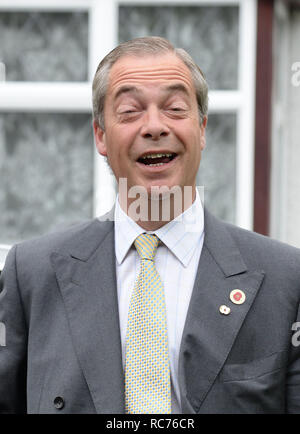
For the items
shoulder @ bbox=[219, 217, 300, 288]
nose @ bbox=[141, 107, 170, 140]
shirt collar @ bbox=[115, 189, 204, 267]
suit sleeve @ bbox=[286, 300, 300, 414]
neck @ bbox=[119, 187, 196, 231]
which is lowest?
suit sleeve @ bbox=[286, 300, 300, 414]

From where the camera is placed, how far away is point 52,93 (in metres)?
4.36

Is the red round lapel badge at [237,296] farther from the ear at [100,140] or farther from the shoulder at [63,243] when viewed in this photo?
the ear at [100,140]

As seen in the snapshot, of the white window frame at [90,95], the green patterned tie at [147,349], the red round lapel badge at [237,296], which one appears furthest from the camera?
the white window frame at [90,95]

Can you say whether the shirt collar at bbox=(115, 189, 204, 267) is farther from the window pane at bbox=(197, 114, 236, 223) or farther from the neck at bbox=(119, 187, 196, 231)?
the window pane at bbox=(197, 114, 236, 223)

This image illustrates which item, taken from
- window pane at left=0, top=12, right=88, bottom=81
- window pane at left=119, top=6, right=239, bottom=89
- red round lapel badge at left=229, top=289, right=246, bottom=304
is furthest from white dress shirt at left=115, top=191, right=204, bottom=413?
window pane at left=0, top=12, right=88, bottom=81

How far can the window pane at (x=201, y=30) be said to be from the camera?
4.29 m

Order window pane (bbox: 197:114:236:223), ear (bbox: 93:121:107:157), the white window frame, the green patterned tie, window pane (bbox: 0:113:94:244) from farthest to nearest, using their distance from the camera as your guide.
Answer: window pane (bbox: 0:113:94:244) < window pane (bbox: 197:114:236:223) < the white window frame < ear (bbox: 93:121:107:157) < the green patterned tie

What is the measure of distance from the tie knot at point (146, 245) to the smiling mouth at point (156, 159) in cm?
22

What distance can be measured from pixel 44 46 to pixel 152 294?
2.50 m

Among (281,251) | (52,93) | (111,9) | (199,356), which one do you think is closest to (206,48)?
(111,9)

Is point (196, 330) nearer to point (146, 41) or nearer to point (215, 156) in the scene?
point (146, 41)

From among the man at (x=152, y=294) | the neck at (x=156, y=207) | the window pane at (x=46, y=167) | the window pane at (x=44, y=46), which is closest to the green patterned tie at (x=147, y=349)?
the man at (x=152, y=294)

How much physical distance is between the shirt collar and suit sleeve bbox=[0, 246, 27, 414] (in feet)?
1.12

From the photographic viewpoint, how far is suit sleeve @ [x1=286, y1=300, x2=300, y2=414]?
2.21m
